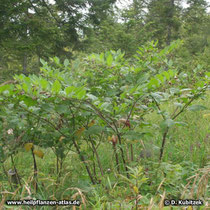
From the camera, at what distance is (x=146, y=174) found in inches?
88.4

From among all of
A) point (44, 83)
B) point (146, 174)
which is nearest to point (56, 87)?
point (44, 83)

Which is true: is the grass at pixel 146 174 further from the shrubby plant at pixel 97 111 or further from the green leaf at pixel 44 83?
the green leaf at pixel 44 83

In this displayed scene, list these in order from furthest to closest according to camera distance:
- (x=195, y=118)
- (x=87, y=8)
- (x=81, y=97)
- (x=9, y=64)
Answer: (x=9, y=64)
(x=87, y=8)
(x=195, y=118)
(x=81, y=97)

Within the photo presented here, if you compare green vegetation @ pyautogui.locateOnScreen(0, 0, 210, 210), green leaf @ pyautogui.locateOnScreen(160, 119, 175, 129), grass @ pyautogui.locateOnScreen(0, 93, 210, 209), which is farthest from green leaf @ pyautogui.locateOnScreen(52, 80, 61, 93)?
green leaf @ pyautogui.locateOnScreen(160, 119, 175, 129)

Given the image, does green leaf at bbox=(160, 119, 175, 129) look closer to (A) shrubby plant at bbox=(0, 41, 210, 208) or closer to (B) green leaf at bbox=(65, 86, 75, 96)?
(A) shrubby plant at bbox=(0, 41, 210, 208)

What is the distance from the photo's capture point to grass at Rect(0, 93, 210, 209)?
186cm

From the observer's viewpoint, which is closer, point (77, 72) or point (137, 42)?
point (77, 72)

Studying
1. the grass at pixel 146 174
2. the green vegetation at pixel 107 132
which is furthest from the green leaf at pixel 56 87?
the grass at pixel 146 174

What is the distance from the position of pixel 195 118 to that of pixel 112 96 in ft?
→ 7.69

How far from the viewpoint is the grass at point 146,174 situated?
1860 millimetres

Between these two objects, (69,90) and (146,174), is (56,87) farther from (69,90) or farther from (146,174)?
(146,174)

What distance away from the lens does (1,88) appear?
1422 millimetres

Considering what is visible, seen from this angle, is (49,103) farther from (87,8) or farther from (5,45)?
(87,8)

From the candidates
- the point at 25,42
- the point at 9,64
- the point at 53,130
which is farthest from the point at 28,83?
the point at 9,64
